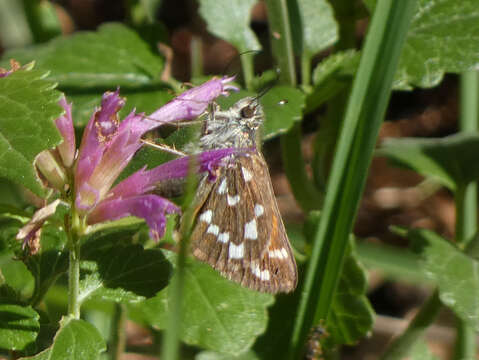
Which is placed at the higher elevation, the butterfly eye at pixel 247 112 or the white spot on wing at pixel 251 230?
the butterfly eye at pixel 247 112

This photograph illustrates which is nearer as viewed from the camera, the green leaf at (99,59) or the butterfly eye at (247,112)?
the butterfly eye at (247,112)

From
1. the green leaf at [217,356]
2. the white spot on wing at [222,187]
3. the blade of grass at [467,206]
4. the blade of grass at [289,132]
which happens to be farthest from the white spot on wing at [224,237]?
the blade of grass at [467,206]

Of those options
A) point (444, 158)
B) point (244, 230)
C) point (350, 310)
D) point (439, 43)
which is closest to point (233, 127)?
point (244, 230)

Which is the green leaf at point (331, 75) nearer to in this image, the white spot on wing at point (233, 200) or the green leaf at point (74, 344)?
the white spot on wing at point (233, 200)

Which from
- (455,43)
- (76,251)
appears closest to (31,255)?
(76,251)

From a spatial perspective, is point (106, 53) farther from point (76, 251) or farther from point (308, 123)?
point (308, 123)

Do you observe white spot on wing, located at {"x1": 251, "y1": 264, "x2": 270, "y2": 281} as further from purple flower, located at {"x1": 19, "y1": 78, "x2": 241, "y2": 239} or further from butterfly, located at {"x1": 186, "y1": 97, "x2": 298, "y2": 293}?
purple flower, located at {"x1": 19, "y1": 78, "x2": 241, "y2": 239}
